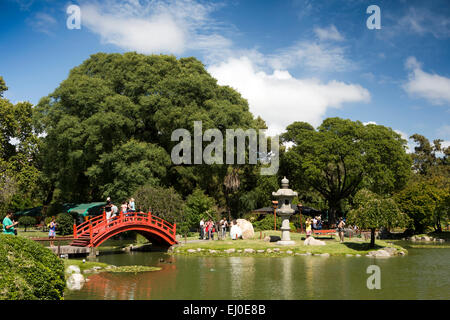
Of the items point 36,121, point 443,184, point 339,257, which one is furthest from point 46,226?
point 443,184

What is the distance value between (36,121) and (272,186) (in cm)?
2627

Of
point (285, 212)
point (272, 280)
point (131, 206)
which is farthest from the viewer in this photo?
point (285, 212)

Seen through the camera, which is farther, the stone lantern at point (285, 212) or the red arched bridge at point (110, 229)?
the stone lantern at point (285, 212)

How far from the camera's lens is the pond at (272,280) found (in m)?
14.9

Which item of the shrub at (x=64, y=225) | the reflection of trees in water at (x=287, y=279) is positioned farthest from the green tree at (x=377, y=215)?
the shrub at (x=64, y=225)

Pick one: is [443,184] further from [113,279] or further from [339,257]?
[113,279]

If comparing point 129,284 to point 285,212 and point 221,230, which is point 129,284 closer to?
point 285,212

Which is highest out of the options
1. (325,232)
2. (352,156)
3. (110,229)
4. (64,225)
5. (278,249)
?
(352,156)

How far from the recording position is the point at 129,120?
41.1 meters

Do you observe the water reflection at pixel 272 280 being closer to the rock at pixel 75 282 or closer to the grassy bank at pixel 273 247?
the rock at pixel 75 282

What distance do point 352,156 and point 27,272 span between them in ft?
120

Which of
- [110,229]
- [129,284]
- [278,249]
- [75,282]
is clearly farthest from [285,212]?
[75,282]

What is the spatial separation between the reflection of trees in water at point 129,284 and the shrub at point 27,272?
2.34 m
